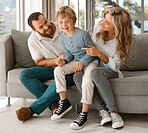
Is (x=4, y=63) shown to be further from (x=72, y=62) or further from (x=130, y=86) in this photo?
(x=130, y=86)

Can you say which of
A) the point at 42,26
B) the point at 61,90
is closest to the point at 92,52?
the point at 61,90

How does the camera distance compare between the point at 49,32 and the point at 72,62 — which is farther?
the point at 49,32

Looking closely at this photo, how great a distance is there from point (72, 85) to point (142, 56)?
889 mm

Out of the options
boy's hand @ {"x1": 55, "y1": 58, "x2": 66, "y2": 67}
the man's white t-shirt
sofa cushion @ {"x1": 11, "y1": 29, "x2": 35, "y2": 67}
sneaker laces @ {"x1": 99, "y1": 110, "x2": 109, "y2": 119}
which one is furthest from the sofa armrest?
sneaker laces @ {"x1": 99, "y1": 110, "x2": 109, "y2": 119}

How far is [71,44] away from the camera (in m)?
1.94

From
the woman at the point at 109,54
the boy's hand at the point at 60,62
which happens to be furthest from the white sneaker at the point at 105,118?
the boy's hand at the point at 60,62

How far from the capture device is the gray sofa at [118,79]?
1.77 meters

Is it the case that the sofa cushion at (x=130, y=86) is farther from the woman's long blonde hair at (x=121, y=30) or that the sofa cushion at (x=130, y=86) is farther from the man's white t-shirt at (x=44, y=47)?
the man's white t-shirt at (x=44, y=47)

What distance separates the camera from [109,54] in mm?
1938

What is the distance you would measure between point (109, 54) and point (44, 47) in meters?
0.68

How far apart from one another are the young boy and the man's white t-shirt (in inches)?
8.2

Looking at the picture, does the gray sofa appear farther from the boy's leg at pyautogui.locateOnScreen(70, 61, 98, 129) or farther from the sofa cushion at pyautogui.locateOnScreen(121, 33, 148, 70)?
the boy's leg at pyautogui.locateOnScreen(70, 61, 98, 129)

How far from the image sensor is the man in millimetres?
1891

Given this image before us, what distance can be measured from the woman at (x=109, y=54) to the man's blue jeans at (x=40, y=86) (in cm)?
25
